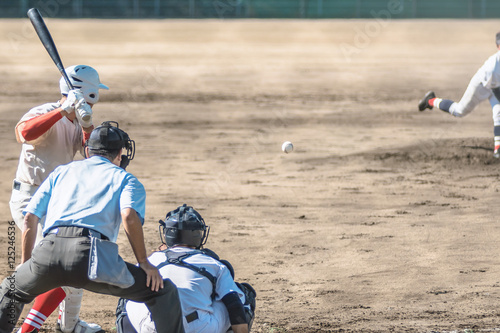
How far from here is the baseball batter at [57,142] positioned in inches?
213

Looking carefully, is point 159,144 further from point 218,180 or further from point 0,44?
point 0,44

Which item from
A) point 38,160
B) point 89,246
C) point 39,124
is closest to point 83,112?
point 39,124

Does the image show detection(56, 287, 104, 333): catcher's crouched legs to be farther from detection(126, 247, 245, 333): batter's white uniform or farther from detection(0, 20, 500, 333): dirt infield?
detection(126, 247, 245, 333): batter's white uniform

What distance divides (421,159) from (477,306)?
5.78m

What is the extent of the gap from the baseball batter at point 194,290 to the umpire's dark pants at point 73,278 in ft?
0.56

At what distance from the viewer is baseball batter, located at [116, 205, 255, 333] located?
4.42 metres

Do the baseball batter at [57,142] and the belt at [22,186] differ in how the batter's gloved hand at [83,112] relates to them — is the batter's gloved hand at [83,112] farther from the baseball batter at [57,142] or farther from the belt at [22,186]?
the belt at [22,186]

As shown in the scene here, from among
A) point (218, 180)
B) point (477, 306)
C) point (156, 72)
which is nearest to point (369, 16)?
point (156, 72)

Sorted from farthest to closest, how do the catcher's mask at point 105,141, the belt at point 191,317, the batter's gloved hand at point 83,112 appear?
the batter's gloved hand at point 83,112, the catcher's mask at point 105,141, the belt at point 191,317

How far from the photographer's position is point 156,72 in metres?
20.6

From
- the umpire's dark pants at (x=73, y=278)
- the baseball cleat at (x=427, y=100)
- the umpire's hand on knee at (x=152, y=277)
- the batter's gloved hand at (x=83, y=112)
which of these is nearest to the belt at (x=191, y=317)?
the umpire's dark pants at (x=73, y=278)

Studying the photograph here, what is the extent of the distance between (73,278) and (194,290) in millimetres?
724

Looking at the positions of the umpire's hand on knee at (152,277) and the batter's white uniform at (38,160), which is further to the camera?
the batter's white uniform at (38,160)

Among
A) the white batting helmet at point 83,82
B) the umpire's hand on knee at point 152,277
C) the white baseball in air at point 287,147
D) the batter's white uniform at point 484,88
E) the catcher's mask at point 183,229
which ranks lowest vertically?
the white baseball in air at point 287,147
